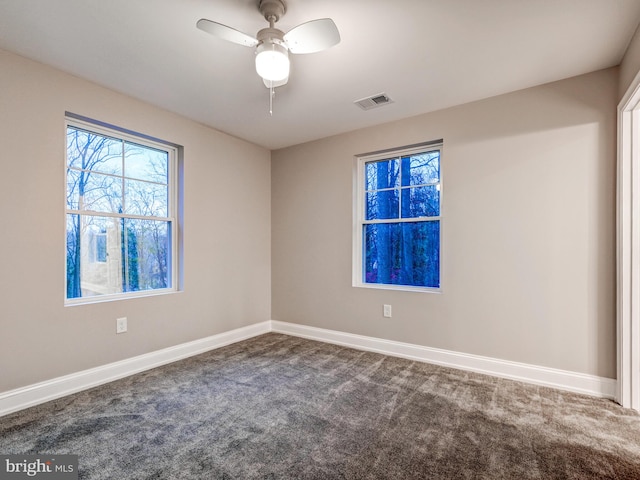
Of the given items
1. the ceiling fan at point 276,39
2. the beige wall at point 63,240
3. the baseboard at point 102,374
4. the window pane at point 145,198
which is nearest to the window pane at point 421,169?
the ceiling fan at point 276,39

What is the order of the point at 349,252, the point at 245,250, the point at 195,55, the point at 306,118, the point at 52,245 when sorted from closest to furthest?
the point at 195,55
the point at 52,245
the point at 306,118
the point at 349,252
the point at 245,250

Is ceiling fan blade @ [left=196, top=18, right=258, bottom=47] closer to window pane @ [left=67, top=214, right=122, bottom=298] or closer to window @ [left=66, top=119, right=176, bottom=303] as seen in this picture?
window @ [left=66, top=119, right=176, bottom=303]

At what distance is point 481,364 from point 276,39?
3088 millimetres

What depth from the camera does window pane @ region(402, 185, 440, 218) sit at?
11.0 ft

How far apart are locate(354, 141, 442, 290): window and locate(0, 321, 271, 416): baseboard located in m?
1.81

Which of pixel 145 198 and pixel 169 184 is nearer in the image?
pixel 145 198

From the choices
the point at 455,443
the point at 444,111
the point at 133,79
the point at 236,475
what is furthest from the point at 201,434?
the point at 444,111

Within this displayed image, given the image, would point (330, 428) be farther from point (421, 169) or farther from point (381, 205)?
point (421, 169)

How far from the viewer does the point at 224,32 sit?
5.78 ft

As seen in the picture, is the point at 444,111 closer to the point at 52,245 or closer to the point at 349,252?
the point at 349,252

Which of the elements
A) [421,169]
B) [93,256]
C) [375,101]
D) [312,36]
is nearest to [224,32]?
[312,36]

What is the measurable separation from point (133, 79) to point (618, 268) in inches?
158

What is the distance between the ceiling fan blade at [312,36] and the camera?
1668 millimetres

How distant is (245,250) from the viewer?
13.6 feet
